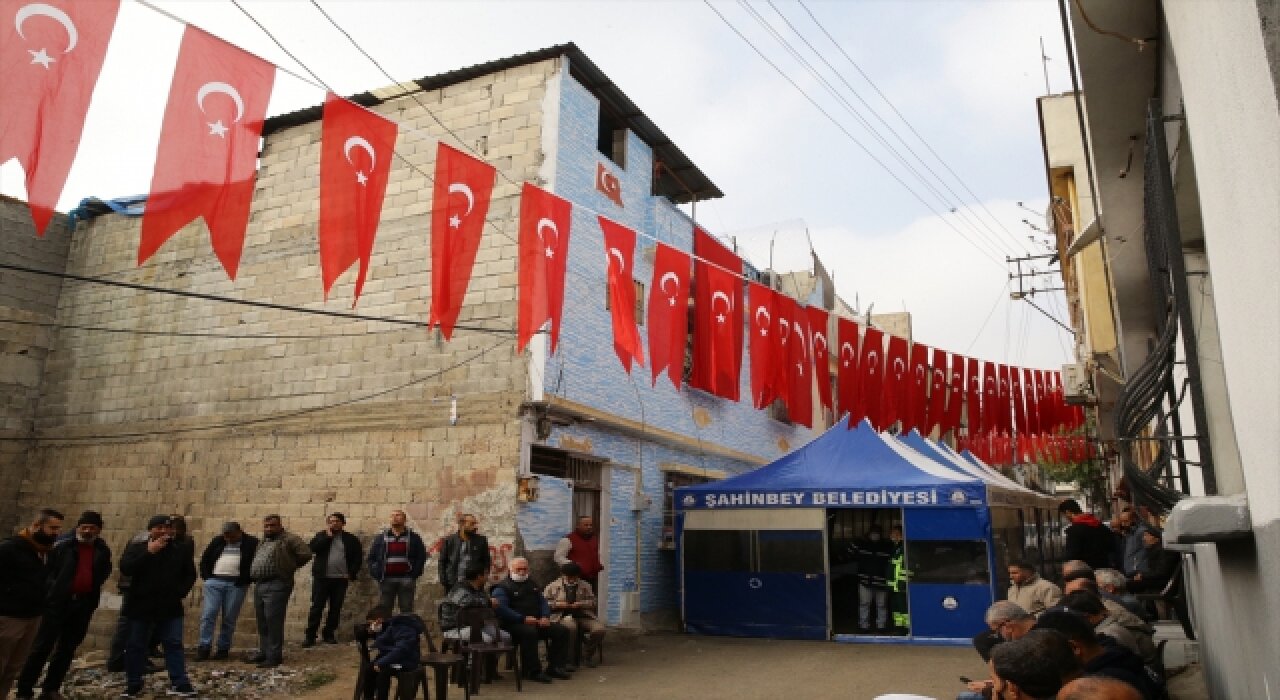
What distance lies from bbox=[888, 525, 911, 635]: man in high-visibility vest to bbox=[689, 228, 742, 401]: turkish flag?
4.09 meters

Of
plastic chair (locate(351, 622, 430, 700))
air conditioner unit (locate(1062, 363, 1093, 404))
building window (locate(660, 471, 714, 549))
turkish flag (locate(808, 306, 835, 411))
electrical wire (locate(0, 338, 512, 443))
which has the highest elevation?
air conditioner unit (locate(1062, 363, 1093, 404))

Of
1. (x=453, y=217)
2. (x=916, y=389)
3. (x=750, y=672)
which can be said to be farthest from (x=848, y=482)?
(x=453, y=217)

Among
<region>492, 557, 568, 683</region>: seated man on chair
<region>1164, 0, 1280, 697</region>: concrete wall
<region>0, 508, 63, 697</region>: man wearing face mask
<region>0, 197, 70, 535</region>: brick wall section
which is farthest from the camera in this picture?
<region>0, 197, 70, 535</region>: brick wall section

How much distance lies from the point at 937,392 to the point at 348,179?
10.6 meters

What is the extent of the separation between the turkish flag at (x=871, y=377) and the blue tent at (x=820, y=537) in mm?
1035

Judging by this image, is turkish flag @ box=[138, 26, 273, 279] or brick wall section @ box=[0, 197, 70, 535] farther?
brick wall section @ box=[0, 197, 70, 535]

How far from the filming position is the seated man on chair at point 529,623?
855 centimetres

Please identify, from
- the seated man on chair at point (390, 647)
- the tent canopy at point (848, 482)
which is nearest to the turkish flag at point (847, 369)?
the tent canopy at point (848, 482)

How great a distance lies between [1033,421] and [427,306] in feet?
38.5

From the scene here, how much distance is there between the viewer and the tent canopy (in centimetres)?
1166

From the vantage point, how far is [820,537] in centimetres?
1238

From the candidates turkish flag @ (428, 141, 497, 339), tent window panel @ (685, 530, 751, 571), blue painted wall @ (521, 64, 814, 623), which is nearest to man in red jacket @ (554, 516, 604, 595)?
blue painted wall @ (521, 64, 814, 623)

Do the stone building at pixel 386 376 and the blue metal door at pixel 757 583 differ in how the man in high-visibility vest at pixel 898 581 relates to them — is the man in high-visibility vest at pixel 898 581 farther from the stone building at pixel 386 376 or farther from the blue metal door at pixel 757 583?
the stone building at pixel 386 376

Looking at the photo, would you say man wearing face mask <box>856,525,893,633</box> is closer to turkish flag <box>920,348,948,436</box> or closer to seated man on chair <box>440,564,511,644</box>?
turkish flag <box>920,348,948,436</box>
